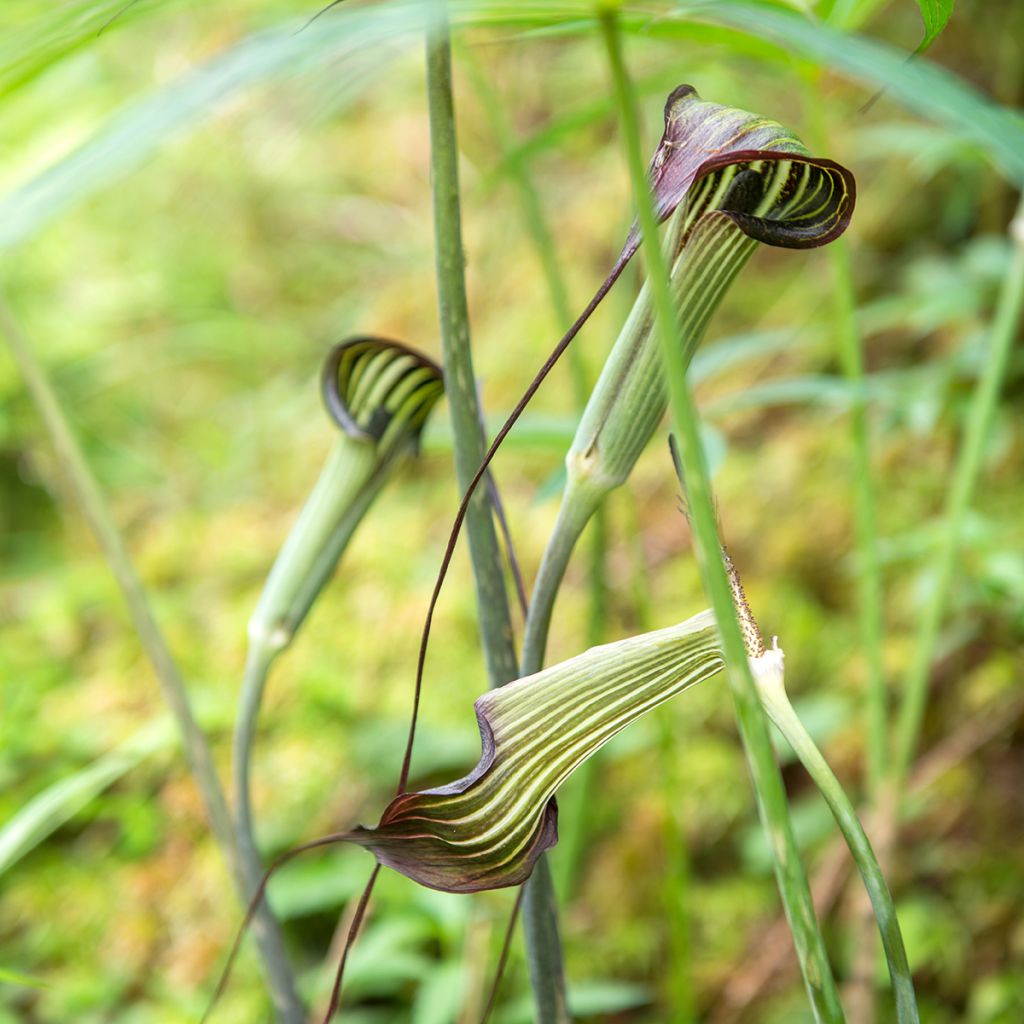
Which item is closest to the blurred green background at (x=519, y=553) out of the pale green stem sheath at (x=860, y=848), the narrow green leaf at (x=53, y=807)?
the narrow green leaf at (x=53, y=807)

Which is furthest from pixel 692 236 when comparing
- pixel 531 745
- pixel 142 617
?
pixel 142 617

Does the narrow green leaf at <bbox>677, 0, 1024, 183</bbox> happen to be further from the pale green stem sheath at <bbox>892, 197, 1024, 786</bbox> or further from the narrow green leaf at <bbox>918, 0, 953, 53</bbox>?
the pale green stem sheath at <bbox>892, 197, 1024, 786</bbox>

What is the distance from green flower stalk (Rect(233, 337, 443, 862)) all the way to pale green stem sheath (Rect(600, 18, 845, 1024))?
20 centimetres

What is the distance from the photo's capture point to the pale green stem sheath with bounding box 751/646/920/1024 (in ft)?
0.95

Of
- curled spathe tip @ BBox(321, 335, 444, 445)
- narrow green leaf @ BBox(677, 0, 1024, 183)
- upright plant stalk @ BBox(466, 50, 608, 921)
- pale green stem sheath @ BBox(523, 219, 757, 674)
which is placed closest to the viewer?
narrow green leaf @ BBox(677, 0, 1024, 183)

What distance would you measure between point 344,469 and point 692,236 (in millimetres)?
204

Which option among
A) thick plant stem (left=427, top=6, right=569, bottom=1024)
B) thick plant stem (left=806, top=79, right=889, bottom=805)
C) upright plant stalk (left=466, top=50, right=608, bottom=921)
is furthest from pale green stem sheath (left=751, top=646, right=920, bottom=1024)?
thick plant stem (left=806, top=79, right=889, bottom=805)

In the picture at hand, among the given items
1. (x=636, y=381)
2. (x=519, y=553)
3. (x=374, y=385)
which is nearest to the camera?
(x=636, y=381)

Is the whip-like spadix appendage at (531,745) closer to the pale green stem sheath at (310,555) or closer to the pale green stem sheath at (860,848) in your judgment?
the pale green stem sheath at (860,848)

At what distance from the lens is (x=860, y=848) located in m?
0.29

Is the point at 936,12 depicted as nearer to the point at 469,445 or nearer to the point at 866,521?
the point at 469,445

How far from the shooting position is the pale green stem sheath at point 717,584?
0.81 ft

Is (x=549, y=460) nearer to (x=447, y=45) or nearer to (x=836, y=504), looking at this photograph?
(x=836, y=504)

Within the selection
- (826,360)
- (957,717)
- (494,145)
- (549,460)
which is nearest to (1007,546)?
(957,717)
